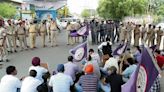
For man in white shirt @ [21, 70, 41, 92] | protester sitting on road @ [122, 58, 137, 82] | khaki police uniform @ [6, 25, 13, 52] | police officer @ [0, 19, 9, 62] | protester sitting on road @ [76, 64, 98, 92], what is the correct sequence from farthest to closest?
khaki police uniform @ [6, 25, 13, 52] < police officer @ [0, 19, 9, 62] < protester sitting on road @ [122, 58, 137, 82] < protester sitting on road @ [76, 64, 98, 92] < man in white shirt @ [21, 70, 41, 92]

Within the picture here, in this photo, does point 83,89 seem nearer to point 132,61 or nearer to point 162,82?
point 132,61

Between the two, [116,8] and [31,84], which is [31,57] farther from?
[116,8]

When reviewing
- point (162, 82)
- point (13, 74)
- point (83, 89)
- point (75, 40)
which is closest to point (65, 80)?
point (83, 89)

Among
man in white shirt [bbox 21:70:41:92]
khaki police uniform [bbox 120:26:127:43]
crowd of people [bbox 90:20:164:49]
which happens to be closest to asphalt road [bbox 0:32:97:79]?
crowd of people [bbox 90:20:164:49]

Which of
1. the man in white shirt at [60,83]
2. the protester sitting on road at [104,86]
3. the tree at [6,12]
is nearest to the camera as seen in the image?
the man in white shirt at [60,83]

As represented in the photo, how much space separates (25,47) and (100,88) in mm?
16025

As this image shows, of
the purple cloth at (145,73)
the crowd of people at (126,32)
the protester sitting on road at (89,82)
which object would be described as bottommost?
the crowd of people at (126,32)

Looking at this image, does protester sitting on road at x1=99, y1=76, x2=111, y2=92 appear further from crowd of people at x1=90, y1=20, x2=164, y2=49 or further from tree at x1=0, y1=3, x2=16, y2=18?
tree at x1=0, y1=3, x2=16, y2=18

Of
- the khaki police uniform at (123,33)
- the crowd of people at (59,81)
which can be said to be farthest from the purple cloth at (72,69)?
the khaki police uniform at (123,33)

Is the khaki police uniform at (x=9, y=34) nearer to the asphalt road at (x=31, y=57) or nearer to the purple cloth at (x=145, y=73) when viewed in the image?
the asphalt road at (x=31, y=57)

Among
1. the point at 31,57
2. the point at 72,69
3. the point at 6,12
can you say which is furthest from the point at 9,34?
the point at 6,12

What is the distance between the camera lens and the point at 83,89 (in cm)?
1024

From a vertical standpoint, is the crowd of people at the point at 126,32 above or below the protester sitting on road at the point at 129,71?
below

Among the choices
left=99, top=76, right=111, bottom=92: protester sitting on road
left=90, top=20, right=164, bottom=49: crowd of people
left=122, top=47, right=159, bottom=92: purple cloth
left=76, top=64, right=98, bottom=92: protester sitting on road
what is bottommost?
left=90, top=20, right=164, bottom=49: crowd of people
